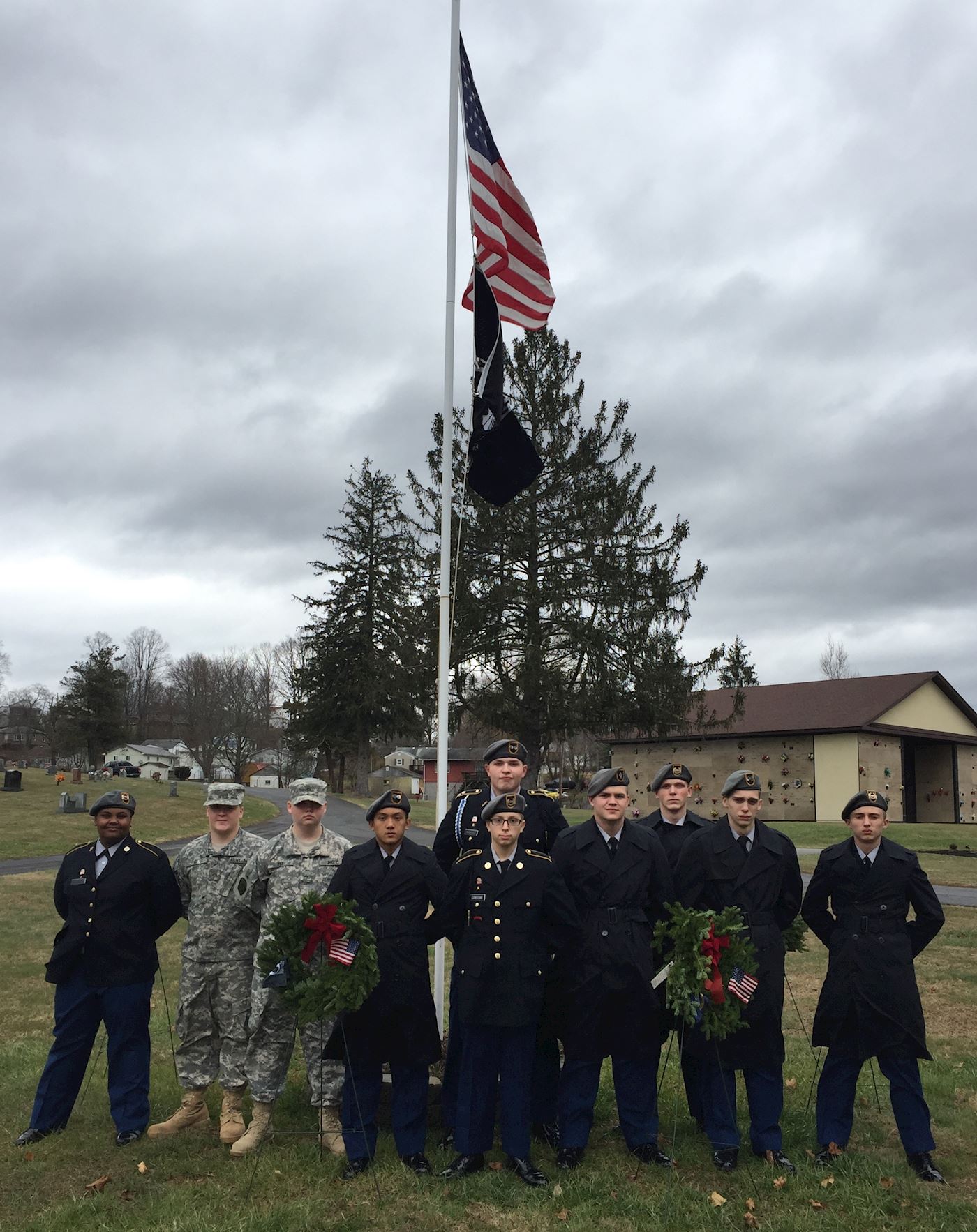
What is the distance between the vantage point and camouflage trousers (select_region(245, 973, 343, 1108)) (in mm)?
5875

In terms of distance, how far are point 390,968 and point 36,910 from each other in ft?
40.5

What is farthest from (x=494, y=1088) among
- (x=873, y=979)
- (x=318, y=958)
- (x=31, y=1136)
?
(x=31, y=1136)

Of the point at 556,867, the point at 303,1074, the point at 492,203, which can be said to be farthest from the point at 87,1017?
the point at 492,203

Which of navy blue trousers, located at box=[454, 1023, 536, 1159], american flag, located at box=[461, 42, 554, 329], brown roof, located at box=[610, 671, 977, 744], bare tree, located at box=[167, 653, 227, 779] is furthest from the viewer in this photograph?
bare tree, located at box=[167, 653, 227, 779]

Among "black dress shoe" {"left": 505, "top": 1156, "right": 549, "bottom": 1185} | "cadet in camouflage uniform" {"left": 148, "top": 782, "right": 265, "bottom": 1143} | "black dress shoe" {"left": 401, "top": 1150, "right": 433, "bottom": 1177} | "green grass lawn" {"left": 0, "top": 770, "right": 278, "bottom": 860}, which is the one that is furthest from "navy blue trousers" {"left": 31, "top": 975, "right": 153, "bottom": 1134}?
"green grass lawn" {"left": 0, "top": 770, "right": 278, "bottom": 860}

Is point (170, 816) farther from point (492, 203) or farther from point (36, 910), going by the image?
point (492, 203)

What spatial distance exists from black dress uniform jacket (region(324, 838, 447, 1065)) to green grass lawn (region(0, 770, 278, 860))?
15.5 metres

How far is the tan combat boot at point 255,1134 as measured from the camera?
566 cm

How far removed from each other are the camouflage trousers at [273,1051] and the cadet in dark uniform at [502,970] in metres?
0.89

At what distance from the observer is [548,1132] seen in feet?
19.5

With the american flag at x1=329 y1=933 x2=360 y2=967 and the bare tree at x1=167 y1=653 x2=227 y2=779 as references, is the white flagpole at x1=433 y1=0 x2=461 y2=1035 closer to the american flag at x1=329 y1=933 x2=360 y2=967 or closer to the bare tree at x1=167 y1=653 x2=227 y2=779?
the american flag at x1=329 y1=933 x2=360 y2=967

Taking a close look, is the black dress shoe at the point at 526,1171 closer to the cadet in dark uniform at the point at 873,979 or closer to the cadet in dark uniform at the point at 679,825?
the cadet in dark uniform at the point at 679,825

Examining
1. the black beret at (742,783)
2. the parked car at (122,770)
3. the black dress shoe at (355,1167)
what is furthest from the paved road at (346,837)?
the parked car at (122,770)

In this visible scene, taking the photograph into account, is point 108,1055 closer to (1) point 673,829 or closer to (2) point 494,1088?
(2) point 494,1088
